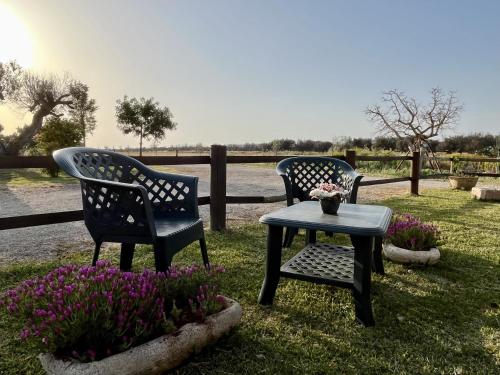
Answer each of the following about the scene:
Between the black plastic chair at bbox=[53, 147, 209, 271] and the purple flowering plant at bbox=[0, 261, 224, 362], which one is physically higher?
the black plastic chair at bbox=[53, 147, 209, 271]

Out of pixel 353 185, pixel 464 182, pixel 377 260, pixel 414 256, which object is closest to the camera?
pixel 377 260

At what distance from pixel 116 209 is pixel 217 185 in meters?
2.20

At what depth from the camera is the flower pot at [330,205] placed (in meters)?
2.39

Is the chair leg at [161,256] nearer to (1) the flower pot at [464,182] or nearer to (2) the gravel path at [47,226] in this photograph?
(2) the gravel path at [47,226]

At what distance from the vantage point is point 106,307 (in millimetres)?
1481

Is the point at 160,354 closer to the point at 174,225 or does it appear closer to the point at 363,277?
the point at 174,225

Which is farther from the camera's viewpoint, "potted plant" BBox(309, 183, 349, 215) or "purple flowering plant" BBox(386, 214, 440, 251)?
"purple flowering plant" BBox(386, 214, 440, 251)

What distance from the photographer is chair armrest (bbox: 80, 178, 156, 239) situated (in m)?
2.04

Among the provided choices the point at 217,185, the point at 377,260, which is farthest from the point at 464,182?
the point at 377,260

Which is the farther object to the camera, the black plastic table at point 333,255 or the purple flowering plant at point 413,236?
the purple flowering plant at point 413,236

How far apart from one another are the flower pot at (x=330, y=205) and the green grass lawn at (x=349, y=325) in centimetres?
60

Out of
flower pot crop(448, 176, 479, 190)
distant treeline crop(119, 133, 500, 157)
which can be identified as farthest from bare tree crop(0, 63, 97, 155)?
flower pot crop(448, 176, 479, 190)

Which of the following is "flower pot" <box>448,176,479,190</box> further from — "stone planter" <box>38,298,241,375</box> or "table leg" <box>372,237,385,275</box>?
"stone planter" <box>38,298,241,375</box>

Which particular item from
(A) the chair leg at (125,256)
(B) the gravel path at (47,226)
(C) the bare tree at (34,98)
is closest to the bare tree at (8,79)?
(C) the bare tree at (34,98)
